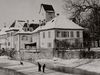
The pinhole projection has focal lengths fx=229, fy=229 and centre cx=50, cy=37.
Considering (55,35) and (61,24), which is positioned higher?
(61,24)

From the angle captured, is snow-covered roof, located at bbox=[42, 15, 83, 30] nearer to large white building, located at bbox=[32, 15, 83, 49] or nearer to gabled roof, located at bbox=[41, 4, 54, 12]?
large white building, located at bbox=[32, 15, 83, 49]

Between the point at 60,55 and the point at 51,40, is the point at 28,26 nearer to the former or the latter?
the point at 51,40

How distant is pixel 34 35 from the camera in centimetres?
7269

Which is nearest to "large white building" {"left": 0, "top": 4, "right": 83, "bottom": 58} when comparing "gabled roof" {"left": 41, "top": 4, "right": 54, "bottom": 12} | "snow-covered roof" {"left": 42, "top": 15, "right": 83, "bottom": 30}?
"snow-covered roof" {"left": 42, "top": 15, "right": 83, "bottom": 30}

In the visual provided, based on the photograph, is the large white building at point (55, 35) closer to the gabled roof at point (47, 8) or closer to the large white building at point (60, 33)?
the large white building at point (60, 33)

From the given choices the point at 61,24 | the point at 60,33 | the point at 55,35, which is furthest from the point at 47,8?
the point at 55,35

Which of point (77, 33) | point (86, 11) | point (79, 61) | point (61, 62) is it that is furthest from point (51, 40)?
point (86, 11)

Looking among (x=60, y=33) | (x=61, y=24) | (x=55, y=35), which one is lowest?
(x=55, y=35)

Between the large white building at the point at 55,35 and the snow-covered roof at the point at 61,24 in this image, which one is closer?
the large white building at the point at 55,35

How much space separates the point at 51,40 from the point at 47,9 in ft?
67.3

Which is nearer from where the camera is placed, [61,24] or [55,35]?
[55,35]

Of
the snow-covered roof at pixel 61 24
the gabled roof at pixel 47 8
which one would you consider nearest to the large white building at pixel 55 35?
the snow-covered roof at pixel 61 24

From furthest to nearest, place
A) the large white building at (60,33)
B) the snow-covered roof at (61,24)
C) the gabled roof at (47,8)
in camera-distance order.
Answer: the gabled roof at (47,8) → the snow-covered roof at (61,24) → the large white building at (60,33)

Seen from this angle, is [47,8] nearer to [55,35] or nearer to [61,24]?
[61,24]
